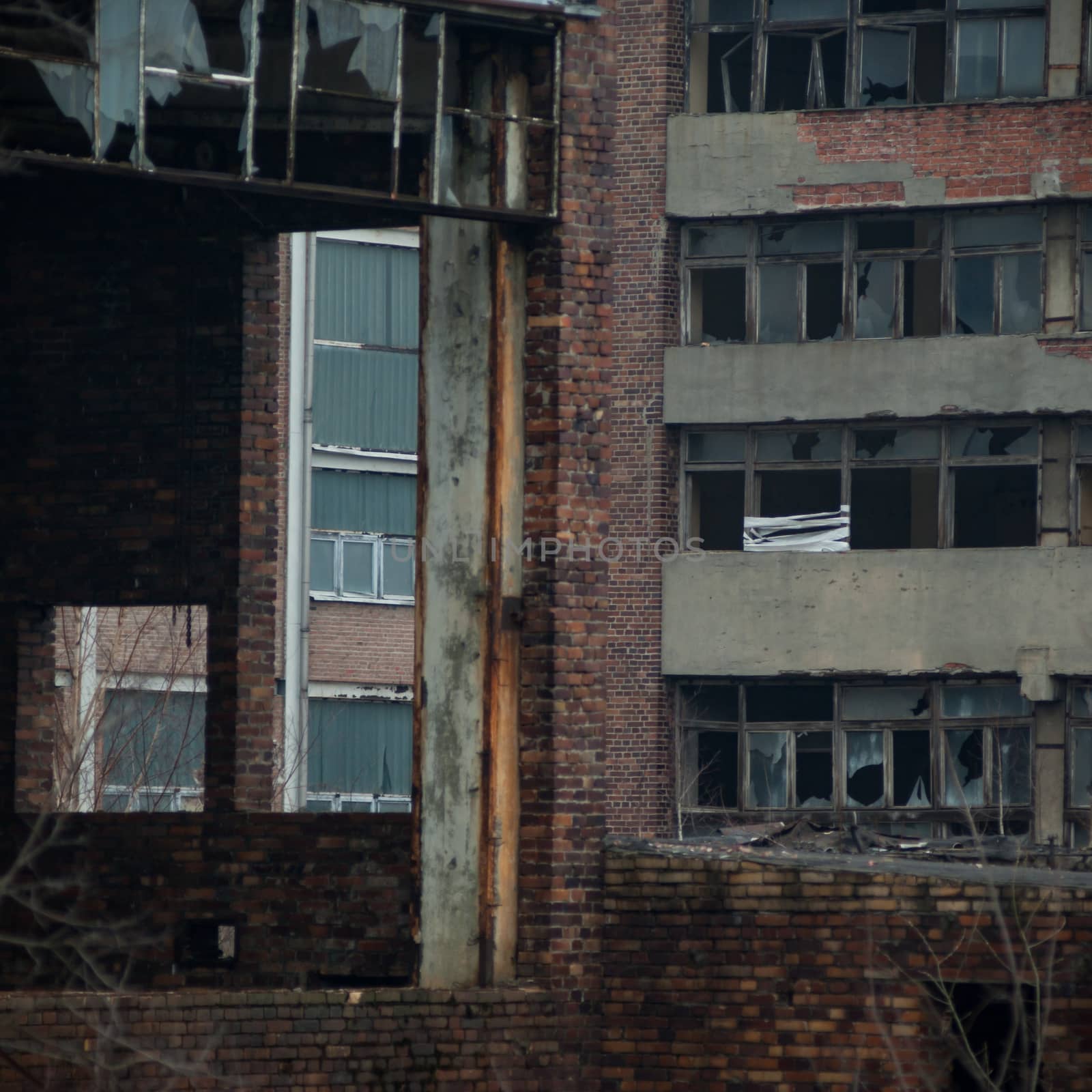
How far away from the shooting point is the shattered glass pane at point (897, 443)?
28.5 m

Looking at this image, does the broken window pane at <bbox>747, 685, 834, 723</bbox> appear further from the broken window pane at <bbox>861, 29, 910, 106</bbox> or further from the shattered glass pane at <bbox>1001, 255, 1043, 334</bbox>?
the broken window pane at <bbox>861, 29, 910, 106</bbox>

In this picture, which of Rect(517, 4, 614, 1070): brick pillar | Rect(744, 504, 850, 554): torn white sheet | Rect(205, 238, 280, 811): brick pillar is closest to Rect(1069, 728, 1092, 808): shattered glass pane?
Rect(744, 504, 850, 554): torn white sheet

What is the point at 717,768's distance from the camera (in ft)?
95.6

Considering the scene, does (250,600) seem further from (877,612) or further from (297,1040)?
(877,612)

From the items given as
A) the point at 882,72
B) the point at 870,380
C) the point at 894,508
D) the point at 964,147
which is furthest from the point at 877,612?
the point at 882,72

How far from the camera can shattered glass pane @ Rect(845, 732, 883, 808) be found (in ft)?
93.8

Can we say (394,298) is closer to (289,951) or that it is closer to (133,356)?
(133,356)

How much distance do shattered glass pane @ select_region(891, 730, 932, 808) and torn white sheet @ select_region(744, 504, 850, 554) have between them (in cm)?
259

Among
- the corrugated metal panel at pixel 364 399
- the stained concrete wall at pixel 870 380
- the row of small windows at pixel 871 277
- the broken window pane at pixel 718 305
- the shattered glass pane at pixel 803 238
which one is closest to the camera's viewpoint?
the stained concrete wall at pixel 870 380

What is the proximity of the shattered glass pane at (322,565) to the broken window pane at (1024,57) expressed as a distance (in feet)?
40.3

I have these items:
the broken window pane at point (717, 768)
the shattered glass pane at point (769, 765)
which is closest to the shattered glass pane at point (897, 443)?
the shattered glass pane at point (769, 765)

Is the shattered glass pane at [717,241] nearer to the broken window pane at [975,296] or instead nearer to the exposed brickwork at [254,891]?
the broken window pane at [975,296]

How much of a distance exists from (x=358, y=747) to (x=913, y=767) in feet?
31.4

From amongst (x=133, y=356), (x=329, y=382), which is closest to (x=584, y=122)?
(x=133, y=356)
